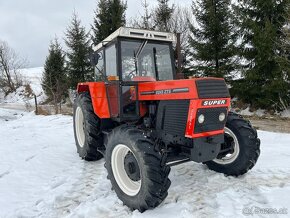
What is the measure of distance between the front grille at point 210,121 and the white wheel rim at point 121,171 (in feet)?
3.29

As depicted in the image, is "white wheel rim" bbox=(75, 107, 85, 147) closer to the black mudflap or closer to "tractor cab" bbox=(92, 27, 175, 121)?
"tractor cab" bbox=(92, 27, 175, 121)

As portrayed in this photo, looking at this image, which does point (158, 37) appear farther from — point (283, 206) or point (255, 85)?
point (255, 85)

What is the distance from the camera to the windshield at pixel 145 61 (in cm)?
470

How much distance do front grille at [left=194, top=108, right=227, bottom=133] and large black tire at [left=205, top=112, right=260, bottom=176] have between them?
1.87ft

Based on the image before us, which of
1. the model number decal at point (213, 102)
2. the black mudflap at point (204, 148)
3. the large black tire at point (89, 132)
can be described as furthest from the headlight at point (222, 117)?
the large black tire at point (89, 132)

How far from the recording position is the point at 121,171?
388 centimetres

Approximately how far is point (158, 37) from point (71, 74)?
19594mm

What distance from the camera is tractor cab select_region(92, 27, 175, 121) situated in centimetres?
455

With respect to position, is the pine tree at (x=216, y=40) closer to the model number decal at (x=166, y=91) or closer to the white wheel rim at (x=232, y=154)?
the white wheel rim at (x=232, y=154)

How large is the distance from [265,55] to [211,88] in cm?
1068

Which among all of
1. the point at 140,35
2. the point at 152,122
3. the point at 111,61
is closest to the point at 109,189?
the point at 152,122

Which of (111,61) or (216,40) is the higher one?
(216,40)

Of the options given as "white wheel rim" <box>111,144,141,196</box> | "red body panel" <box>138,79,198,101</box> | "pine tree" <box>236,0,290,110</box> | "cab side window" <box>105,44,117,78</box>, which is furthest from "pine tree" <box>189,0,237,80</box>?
"white wheel rim" <box>111,144,141,196</box>

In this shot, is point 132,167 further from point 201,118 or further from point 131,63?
point 131,63
